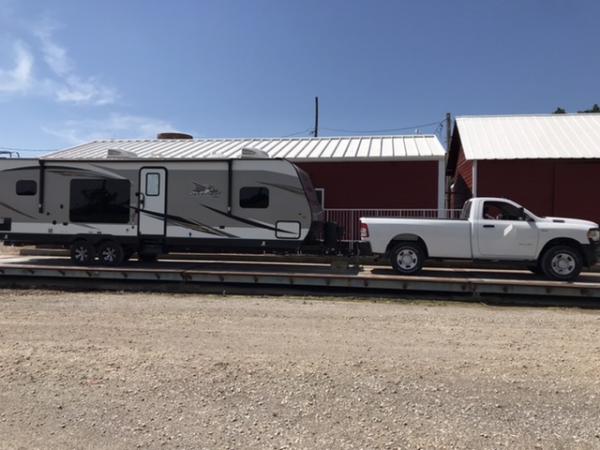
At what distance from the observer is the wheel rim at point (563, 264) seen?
10.4 m

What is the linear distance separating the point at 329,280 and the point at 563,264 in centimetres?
503

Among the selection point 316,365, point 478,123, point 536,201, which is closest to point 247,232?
point 316,365

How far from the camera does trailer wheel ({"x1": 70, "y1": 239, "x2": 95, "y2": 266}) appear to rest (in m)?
12.5

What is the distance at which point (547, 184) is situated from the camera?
51.0 feet

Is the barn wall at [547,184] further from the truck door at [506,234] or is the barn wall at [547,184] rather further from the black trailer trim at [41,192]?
the black trailer trim at [41,192]

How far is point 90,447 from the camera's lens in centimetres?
375

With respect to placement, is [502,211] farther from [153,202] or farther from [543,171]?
[153,202]

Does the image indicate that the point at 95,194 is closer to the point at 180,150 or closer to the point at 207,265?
the point at 207,265

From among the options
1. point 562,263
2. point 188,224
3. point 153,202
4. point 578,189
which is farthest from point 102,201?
point 578,189

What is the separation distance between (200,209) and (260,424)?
8.62m

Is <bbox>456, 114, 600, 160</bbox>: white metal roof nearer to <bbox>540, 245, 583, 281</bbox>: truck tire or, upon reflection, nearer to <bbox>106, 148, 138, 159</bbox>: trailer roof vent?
<bbox>540, 245, 583, 281</bbox>: truck tire

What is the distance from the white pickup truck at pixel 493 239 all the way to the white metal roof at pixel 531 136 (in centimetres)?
519

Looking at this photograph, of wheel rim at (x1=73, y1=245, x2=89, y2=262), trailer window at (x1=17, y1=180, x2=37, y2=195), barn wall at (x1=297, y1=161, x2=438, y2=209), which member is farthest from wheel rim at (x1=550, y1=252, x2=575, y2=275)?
trailer window at (x1=17, y1=180, x2=37, y2=195)

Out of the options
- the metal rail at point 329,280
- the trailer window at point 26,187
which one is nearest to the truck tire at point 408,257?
the metal rail at point 329,280
